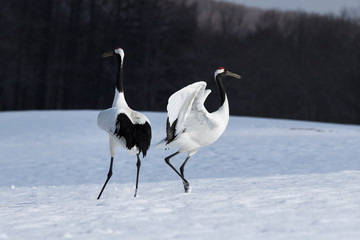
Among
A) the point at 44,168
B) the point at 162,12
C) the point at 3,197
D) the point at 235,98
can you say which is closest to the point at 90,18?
the point at 162,12

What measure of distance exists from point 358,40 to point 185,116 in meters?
35.7

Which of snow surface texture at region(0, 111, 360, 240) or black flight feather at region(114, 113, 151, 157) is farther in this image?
black flight feather at region(114, 113, 151, 157)

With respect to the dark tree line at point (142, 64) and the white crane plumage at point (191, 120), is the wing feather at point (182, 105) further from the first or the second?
the dark tree line at point (142, 64)

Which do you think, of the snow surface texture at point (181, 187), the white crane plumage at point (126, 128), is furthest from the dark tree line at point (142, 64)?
the white crane plumage at point (126, 128)

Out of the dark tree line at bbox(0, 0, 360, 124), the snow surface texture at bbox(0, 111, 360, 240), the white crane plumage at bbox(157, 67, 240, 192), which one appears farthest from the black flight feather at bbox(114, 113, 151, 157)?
the dark tree line at bbox(0, 0, 360, 124)

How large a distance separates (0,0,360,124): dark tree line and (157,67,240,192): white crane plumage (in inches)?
1088

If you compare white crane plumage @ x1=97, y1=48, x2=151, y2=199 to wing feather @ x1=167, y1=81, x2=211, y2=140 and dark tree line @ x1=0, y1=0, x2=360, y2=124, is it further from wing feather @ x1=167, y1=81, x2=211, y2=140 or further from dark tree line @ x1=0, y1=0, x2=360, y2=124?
dark tree line @ x1=0, y1=0, x2=360, y2=124

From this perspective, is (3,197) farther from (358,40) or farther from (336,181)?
(358,40)

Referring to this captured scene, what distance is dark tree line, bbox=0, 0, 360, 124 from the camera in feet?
111

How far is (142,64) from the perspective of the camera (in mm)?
36094

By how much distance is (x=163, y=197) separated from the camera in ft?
19.0

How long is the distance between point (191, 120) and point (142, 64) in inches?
1212

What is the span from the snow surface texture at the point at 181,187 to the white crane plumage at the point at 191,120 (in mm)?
630

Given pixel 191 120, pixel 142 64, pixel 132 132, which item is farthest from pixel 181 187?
pixel 142 64
